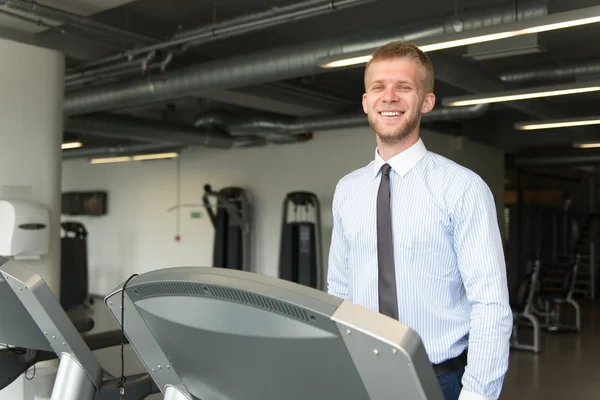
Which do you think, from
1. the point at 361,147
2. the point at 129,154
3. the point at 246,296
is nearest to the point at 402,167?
the point at 246,296

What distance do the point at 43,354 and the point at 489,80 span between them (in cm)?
482

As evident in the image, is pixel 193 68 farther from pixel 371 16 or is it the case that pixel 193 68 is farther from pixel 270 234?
pixel 270 234

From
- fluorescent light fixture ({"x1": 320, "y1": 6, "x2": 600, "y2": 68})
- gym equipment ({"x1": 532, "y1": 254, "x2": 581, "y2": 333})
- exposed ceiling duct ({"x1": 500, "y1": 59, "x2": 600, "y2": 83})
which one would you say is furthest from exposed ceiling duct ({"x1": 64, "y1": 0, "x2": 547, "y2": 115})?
gym equipment ({"x1": 532, "y1": 254, "x2": 581, "y2": 333})

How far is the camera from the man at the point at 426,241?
4.46 ft

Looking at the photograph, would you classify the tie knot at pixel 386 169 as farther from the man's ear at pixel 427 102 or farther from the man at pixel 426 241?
the man's ear at pixel 427 102

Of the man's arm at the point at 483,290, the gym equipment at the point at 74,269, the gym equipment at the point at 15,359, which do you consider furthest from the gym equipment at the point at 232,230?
the man's arm at the point at 483,290

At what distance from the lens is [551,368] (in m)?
6.36

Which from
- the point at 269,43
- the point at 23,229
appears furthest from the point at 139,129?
the point at 23,229

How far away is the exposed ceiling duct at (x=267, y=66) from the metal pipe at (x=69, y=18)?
2.19 feet

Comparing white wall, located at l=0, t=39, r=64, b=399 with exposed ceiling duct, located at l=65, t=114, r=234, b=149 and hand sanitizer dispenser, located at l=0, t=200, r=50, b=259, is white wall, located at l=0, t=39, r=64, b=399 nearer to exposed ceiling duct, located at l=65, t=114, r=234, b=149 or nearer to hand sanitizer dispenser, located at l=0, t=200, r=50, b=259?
hand sanitizer dispenser, located at l=0, t=200, r=50, b=259

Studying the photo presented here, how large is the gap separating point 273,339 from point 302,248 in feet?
25.1

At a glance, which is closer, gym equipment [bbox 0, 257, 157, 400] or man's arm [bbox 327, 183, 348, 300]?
gym equipment [bbox 0, 257, 157, 400]

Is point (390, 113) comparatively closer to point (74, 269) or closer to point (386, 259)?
point (386, 259)

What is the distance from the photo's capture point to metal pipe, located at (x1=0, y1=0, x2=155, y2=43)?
4.18m
